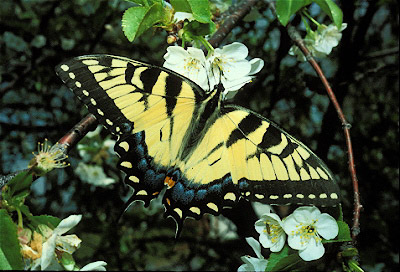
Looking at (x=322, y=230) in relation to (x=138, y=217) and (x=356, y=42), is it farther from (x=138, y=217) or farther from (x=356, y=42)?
(x=138, y=217)

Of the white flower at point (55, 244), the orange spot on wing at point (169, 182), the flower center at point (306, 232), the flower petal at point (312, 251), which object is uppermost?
the white flower at point (55, 244)

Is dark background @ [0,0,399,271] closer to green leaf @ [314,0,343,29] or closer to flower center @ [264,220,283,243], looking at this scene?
green leaf @ [314,0,343,29]

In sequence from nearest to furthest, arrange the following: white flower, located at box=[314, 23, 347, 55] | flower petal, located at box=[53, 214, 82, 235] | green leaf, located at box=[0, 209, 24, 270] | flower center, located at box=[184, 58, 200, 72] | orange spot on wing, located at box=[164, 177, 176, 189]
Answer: green leaf, located at box=[0, 209, 24, 270], flower petal, located at box=[53, 214, 82, 235], flower center, located at box=[184, 58, 200, 72], orange spot on wing, located at box=[164, 177, 176, 189], white flower, located at box=[314, 23, 347, 55]

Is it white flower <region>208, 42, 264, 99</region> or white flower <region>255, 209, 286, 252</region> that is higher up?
white flower <region>208, 42, 264, 99</region>

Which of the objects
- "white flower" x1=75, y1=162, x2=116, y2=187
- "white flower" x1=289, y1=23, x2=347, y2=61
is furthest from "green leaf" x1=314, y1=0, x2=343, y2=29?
"white flower" x1=75, y1=162, x2=116, y2=187

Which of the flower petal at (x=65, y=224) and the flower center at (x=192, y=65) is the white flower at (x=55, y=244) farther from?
the flower center at (x=192, y=65)

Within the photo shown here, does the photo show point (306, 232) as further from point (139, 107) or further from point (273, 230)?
point (139, 107)

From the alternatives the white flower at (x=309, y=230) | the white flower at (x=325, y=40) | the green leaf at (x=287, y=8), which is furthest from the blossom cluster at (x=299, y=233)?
the white flower at (x=325, y=40)
